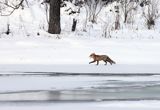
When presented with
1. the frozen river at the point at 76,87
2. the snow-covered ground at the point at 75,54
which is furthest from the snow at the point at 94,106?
the snow-covered ground at the point at 75,54

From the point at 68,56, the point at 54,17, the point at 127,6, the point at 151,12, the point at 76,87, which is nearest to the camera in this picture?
the point at 76,87

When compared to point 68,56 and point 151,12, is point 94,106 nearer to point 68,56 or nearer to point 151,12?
point 68,56

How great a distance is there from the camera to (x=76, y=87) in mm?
12539

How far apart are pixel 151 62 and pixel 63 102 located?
25.8 feet

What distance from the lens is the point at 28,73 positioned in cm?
1504

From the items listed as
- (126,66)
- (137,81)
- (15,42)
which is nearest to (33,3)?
(15,42)

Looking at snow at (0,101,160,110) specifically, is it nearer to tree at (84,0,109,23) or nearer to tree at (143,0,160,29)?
tree at (143,0,160,29)

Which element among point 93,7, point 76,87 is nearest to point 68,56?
point 76,87

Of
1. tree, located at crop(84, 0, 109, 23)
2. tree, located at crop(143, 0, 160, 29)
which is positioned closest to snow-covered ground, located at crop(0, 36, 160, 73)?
tree, located at crop(143, 0, 160, 29)

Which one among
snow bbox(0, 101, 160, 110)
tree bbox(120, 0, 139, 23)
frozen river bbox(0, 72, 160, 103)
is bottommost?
snow bbox(0, 101, 160, 110)

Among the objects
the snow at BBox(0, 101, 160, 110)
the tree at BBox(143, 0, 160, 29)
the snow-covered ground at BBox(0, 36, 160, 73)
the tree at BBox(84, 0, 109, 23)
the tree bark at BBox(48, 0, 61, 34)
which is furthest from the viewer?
the tree at BBox(84, 0, 109, 23)

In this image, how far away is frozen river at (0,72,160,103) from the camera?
437 inches

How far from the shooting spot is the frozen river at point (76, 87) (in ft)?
36.4

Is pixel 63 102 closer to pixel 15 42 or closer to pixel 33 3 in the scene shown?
pixel 15 42
